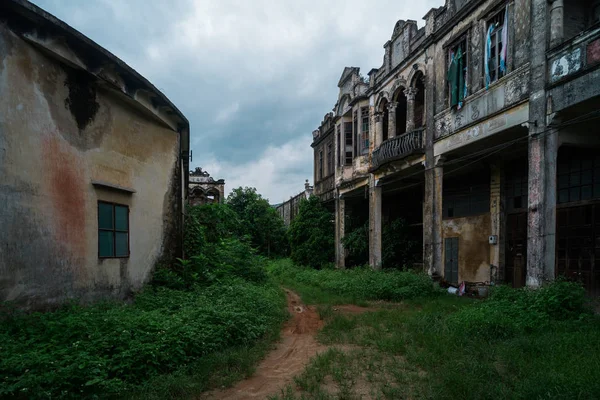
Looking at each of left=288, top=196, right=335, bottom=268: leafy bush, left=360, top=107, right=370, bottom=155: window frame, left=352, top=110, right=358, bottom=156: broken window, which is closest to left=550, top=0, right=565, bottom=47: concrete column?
left=360, top=107, right=370, bottom=155: window frame

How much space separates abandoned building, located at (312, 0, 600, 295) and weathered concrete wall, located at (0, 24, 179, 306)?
344 inches

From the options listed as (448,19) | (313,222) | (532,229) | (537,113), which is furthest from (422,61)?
(313,222)

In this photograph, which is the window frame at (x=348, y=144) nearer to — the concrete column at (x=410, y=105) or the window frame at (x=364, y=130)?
the window frame at (x=364, y=130)

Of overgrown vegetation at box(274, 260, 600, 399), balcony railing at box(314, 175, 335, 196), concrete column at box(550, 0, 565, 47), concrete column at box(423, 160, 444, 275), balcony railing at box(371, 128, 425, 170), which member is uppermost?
concrete column at box(550, 0, 565, 47)

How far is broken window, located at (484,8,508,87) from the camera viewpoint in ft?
31.2

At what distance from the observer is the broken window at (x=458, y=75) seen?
10.9m

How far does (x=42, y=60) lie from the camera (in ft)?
18.5

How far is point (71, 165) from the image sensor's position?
6055 mm

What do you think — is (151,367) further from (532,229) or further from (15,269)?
(532,229)

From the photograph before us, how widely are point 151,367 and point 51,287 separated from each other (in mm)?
2380

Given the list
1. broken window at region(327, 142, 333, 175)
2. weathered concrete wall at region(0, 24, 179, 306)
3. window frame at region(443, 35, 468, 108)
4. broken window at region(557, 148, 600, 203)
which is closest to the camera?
weathered concrete wall at region(0, 24, 179, 306)

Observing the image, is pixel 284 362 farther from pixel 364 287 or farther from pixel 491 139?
pixel 491 139

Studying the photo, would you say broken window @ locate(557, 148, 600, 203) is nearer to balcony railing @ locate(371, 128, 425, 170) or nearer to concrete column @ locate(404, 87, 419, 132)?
balcony railing @ locate(371, 128, 425, 170)

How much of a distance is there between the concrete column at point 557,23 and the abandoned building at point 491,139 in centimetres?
2
